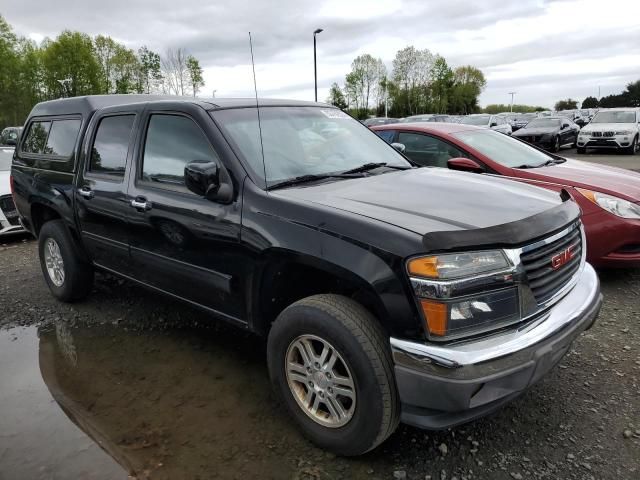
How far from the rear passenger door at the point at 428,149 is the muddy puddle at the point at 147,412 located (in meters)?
3.08

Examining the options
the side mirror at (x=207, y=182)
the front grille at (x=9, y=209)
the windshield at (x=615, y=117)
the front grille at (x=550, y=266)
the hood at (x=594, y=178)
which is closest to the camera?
the front grille at (x=550, y=266)

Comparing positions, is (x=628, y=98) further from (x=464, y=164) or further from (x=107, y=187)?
(x=107, y=187)

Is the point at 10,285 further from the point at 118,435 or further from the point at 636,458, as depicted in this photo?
the point at 636,458

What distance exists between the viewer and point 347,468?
8.21ft

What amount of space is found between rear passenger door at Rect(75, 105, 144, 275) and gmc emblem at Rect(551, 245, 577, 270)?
279 cm

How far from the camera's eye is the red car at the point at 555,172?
4.42m

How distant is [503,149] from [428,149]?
0.82 meters

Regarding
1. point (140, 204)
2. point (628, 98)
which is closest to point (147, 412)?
point (140, 204)

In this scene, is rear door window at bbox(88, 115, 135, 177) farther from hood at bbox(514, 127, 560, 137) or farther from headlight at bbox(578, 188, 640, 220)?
hood at bbox(514, 127, 560, 137)

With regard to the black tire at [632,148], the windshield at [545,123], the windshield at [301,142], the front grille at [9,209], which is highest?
the windshield at [301,142]

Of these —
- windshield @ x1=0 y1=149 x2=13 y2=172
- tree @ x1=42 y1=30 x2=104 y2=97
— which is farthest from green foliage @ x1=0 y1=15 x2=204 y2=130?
windshield @ x1=0 y1=149 x2=13 y2=172

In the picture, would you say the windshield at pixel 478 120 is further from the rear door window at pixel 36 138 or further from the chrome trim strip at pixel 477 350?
the chrome trim strip at pixel 477 350

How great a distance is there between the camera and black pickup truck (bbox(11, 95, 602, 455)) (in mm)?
2195

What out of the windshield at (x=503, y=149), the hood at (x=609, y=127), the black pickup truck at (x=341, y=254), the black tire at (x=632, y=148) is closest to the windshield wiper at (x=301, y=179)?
the black pickup truck at (x=341, y=254)
